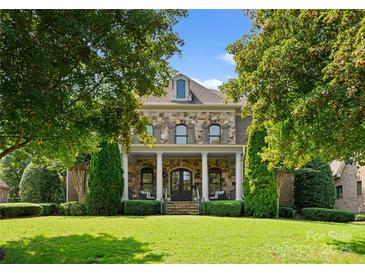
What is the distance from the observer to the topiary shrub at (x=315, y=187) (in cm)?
1798

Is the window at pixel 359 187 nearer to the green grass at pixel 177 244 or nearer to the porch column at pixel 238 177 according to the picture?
the porch column at pixel 238 177

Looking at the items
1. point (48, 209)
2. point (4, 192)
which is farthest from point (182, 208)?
point (4, 192)

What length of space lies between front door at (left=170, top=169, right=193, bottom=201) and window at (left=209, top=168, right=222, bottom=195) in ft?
2.94

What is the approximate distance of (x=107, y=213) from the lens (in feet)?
49.1

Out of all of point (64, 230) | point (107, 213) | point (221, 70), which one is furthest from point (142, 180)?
point (221, 70)

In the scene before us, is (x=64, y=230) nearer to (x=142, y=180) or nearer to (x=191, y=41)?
(x=191, y=41)

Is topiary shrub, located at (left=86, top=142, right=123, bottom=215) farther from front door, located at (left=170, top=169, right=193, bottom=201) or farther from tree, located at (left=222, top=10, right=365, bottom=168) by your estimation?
tree, located at (left=222, top=10, right=365, bottom=168)

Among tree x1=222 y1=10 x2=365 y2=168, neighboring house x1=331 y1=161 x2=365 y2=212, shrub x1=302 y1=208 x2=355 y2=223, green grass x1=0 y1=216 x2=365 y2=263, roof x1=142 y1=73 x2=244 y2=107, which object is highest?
roof x1=142 y1=73 x2=244 y2=107

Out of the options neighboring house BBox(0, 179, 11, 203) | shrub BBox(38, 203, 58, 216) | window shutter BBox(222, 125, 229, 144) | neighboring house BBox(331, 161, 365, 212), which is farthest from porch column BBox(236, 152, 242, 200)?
neighboring house BBox(0, 179, 11, 203)

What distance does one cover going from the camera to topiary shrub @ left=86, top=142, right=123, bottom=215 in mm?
14977

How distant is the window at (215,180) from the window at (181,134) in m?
2.01

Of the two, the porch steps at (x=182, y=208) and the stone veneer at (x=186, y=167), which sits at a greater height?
the stone veneer at (x=186, y=167)

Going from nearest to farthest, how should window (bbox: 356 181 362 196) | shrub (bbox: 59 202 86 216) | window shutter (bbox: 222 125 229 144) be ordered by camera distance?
shrub (bbox: 59 202 86 216) → window shutter (bbox: 222 125 229 144) → window (bbox: 356 181 362 196)

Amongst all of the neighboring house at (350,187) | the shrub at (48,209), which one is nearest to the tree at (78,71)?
the shrub at (48,209)
